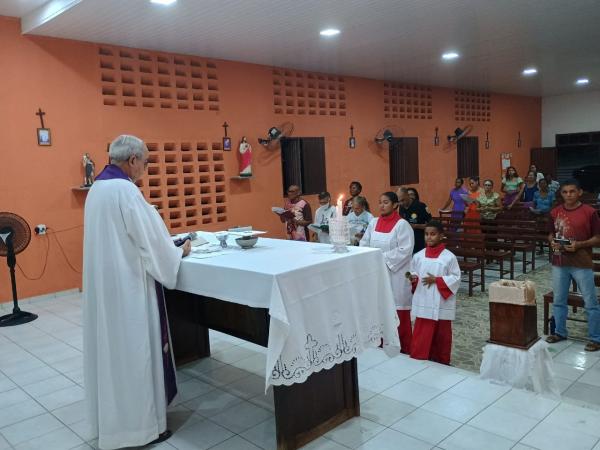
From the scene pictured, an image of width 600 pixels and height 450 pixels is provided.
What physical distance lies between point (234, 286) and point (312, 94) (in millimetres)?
8178

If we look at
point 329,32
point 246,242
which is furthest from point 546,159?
point 246,242

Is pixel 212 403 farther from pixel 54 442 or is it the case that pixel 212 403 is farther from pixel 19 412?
pixel 19 412

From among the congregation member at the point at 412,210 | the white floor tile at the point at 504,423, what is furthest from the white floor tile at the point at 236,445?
the congregation member at the point at 412,210

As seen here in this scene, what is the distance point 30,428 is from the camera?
3.40 meters

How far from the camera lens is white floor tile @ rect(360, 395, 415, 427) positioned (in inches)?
129

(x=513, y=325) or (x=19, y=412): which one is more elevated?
(x=513, y=325)

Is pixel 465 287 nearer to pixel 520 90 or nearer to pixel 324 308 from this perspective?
pixel 324 308

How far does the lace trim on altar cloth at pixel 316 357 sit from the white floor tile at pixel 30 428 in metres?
1.73

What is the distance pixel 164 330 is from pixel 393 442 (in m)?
1.53

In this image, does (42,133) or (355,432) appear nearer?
(355,432)

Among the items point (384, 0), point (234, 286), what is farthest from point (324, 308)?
point (384, 0)

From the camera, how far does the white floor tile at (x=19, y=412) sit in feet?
11.6

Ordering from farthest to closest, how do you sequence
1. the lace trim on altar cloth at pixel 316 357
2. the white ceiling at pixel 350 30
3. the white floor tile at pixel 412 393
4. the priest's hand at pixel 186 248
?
the white ceiling at pixel 350 30 < the white floor tile at pixel 412 393 < the priest's hand at pixel 186 248 < the lace trim on altar cloth at pixel 316 357

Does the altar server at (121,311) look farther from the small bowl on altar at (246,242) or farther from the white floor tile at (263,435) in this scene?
the small bowl on altar at (246,242)
